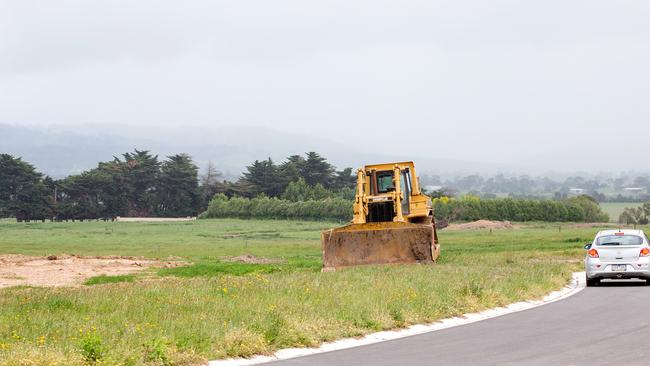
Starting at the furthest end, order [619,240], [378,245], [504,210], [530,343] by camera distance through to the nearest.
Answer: [504,210]
[378,245]
[619,240]
[530,343]

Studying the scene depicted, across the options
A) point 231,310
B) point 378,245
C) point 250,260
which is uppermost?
point 378,245

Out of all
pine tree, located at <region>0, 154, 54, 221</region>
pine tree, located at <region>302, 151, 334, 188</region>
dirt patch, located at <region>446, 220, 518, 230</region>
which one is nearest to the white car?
dirt patch, located at <region>446, 220, 518, 230</region>

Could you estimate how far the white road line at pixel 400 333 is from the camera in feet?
45.7

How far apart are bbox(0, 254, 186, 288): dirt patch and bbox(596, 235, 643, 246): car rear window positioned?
626 inches

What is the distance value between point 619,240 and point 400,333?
13.9 meters

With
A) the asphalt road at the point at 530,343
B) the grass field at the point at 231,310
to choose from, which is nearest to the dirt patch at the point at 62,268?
the grass field at the point at 231,310

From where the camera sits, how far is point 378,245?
104ft

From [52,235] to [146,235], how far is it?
7.03 meters

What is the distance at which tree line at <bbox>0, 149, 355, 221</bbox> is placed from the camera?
352 feet

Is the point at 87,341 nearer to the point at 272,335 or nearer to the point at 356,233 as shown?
the point at 272,335

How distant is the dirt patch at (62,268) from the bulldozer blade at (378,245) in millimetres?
7733

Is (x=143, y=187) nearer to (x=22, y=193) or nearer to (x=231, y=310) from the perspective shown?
(x=22, y=193)

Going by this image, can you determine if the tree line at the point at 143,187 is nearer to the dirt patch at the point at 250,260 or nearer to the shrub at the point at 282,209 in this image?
the shrub at the point at 282,209

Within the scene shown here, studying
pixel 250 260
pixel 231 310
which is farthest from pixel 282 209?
pixel 231 310
